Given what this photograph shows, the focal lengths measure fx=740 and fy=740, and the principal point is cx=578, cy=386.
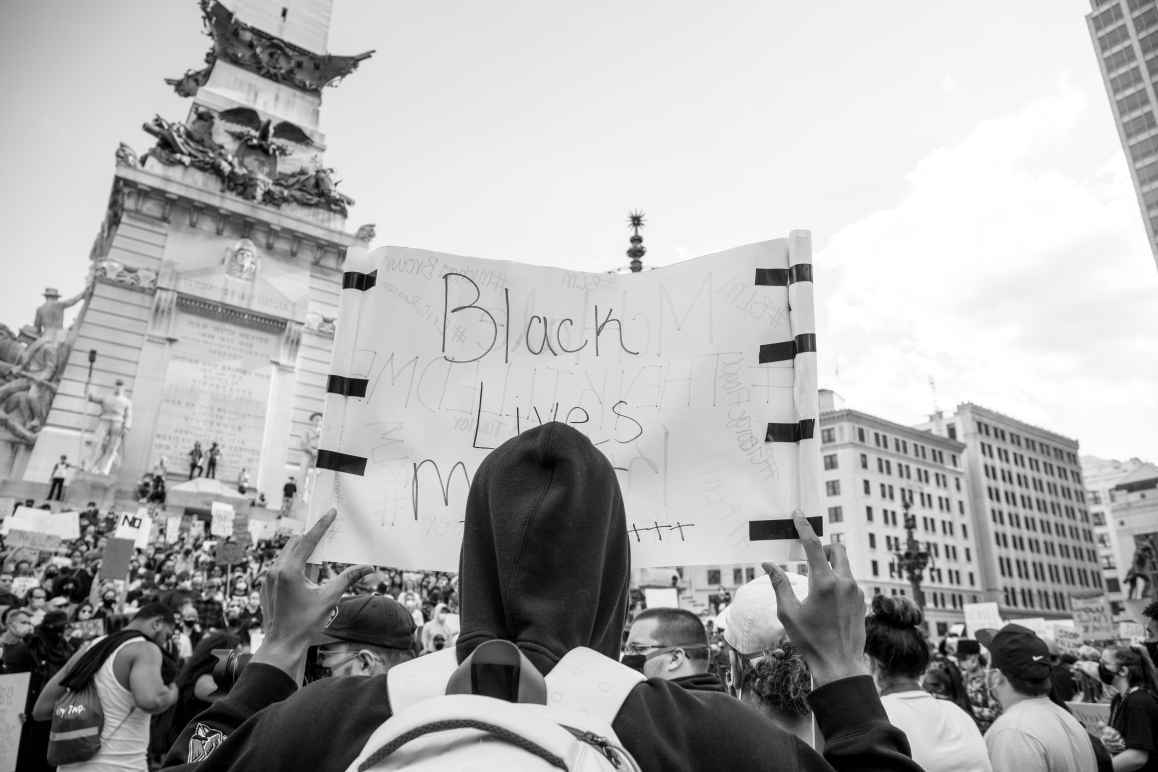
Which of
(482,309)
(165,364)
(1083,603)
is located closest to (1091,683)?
(1083,603)

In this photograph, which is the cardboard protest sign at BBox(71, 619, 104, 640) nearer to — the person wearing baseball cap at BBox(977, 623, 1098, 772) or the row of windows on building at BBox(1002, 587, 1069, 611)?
the person wearing baseball cap at BBox(977, 623, 1098, 772)

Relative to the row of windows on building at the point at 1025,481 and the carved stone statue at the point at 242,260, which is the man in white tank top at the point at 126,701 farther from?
the row of windows on building at the point at 1025,481

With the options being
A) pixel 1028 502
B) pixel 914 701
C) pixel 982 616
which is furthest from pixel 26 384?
pixel 1028 502

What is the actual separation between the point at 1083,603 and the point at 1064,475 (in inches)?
3663

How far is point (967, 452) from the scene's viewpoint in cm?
8231

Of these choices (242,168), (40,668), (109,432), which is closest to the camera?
(40,668)

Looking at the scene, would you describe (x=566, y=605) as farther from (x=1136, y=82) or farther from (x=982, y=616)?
(x=1136, y=82)

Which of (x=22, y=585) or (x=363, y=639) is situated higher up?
(x=22, y=585)

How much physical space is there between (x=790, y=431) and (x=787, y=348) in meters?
0.34

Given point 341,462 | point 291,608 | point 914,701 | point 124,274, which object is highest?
point 124,274

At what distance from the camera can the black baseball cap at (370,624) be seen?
3.46m

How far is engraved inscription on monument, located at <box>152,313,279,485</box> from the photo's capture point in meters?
26.1

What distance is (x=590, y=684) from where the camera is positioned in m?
1.27

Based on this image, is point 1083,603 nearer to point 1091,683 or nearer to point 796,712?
point 1091,683
